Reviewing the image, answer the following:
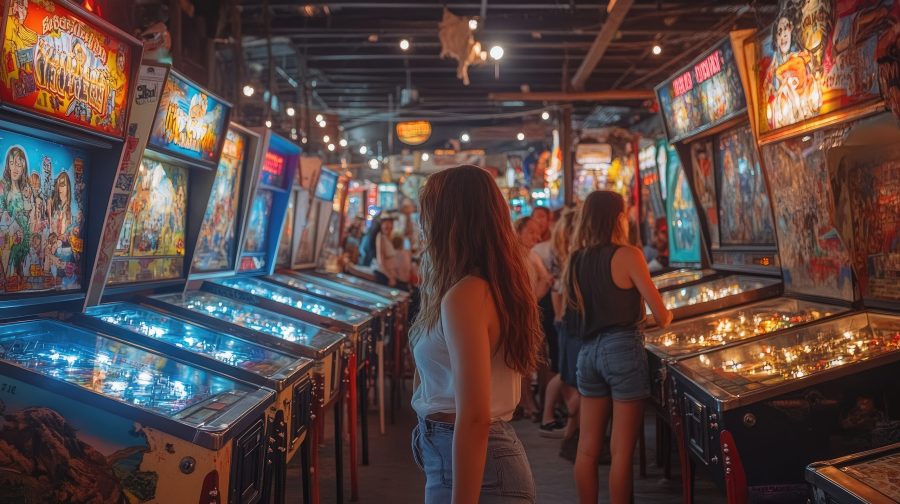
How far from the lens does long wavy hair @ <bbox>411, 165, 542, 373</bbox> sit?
1.83 metres

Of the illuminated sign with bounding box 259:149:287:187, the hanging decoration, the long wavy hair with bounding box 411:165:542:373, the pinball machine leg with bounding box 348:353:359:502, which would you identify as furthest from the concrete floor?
the hanging decoration

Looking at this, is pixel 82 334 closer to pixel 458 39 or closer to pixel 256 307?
pixel 256 307

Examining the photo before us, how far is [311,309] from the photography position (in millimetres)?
4703

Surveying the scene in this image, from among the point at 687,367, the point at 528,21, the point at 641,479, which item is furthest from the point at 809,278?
the point at 528,21

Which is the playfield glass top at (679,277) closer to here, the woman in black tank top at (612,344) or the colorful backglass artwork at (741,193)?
the colorful backglass artwork at (741,193)

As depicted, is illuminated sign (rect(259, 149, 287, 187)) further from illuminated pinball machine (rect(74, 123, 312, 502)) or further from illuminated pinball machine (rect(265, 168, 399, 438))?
illuminated pinball machine (rect(74, 123, 312, 502))

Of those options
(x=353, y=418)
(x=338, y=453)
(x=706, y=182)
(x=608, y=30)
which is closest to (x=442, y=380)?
(x=338, y=453)

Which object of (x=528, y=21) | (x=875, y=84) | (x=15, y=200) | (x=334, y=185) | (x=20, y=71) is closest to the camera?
(x=20, y=71)

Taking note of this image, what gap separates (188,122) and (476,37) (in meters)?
6.69

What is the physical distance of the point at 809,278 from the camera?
3.80 metres

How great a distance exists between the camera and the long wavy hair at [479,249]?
6.00 ft

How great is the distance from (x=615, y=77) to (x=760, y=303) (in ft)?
33.2

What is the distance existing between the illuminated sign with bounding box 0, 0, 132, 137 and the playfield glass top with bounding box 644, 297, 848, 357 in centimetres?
239

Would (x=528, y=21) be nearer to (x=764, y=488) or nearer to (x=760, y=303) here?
(x=760, y=303)
